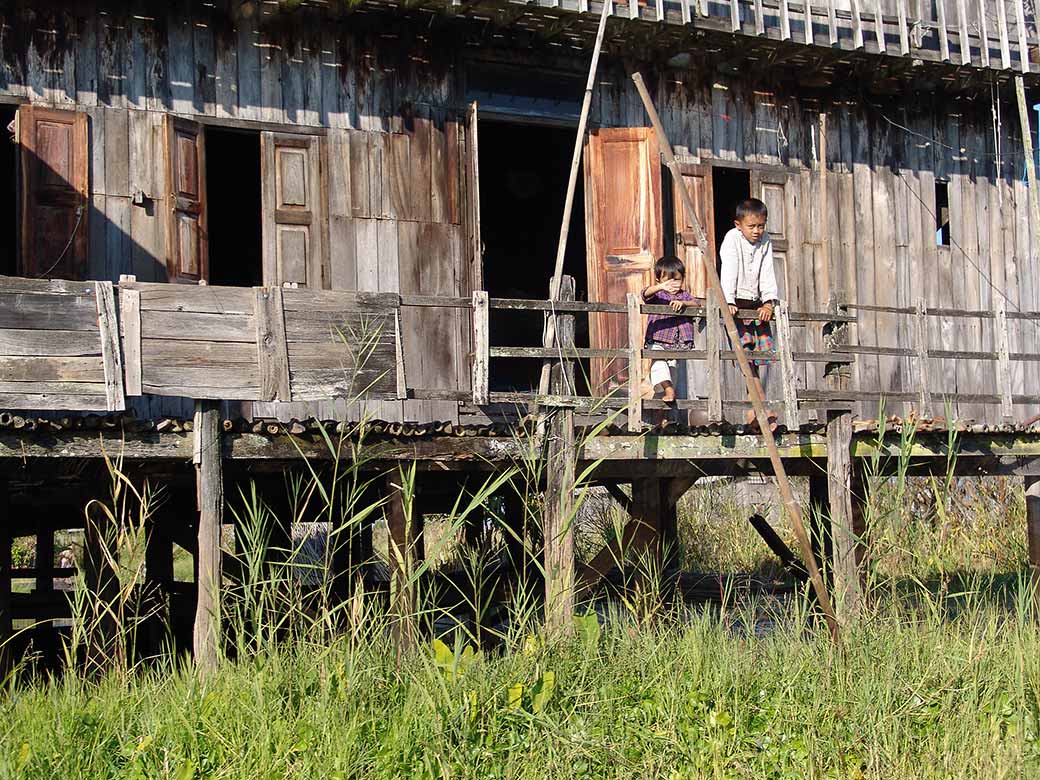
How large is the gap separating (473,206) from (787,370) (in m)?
2.92

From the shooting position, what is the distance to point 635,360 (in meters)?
9.19

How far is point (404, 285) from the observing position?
10.7 metres

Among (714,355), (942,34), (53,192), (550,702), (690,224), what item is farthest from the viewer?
(942,34)

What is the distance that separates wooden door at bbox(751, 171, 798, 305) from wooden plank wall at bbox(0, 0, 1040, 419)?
0.21ft

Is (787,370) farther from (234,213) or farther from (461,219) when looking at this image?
(234,213)

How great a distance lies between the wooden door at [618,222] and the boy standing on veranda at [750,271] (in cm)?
101

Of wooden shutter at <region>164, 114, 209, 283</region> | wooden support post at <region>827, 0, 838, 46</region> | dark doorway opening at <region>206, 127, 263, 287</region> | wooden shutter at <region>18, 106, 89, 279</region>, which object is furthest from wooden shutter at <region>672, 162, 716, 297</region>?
wooden shutter at <region>18, 106, 89, 279</region>

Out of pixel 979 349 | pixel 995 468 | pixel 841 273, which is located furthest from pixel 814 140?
pixel 995 468

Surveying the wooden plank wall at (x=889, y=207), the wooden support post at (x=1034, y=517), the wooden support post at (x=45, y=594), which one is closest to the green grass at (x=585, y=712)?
the wooden support post at (x=1034, y=517)

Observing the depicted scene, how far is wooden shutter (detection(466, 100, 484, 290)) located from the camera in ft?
35.7

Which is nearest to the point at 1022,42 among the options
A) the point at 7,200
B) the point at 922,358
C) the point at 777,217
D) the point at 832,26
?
the point at 832,26

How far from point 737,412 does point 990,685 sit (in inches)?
192

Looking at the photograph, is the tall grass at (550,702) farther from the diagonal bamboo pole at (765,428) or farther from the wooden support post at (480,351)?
the wooden support post at (480,351)

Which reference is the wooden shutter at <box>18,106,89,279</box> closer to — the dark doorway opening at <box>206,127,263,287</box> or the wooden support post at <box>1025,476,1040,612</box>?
the dark doorway opening at <box>206,127,263,287</box>
